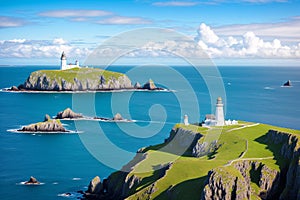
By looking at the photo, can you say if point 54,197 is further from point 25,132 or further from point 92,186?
point 25,132

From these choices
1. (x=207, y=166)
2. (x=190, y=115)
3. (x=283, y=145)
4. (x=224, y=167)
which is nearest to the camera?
(x=224, y=167)

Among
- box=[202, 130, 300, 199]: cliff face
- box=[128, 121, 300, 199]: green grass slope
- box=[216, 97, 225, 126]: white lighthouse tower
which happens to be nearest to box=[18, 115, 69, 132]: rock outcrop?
box=[128, 121, 300, 199]: green grass slope

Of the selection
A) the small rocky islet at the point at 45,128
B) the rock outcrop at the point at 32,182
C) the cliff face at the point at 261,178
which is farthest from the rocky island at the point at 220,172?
the small rocky islet at the point at 45,128

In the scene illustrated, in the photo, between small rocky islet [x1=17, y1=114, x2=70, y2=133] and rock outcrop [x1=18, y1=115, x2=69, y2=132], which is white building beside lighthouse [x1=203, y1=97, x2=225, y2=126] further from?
rock outcrop [x1=18, y1=115, x2=69, y2=132]

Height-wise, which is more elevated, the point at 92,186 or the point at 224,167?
the point at 224,167

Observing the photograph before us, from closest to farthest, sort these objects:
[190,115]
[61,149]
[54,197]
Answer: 1. [54,197]
2. [61,149]
3. [190,115]

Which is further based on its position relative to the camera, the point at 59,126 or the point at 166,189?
the point at 59,126

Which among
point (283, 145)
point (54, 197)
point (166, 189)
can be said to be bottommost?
point (54, 197)

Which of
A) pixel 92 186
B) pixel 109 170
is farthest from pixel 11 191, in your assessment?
pixel 109 170
